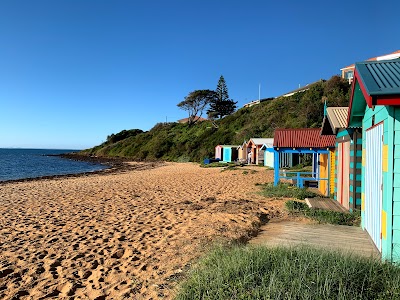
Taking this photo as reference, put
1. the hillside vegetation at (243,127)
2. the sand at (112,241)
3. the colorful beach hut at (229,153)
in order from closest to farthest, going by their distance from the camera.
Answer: the sand at (112,241) < the colorful beach hut at (229,153) < the hillside vegetation at (243,127)

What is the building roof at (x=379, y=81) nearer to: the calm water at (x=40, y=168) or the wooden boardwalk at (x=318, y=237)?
the wooden boardwalk at (x=318, y=237)

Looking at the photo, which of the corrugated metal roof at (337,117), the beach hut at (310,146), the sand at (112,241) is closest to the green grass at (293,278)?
the sand at (112,241)

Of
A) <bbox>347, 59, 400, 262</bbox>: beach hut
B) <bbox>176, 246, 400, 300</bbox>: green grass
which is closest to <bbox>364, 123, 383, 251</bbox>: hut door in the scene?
<bbox>347, 59, 400, 262</bbox>: beach hut

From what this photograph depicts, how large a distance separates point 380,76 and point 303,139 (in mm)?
9471

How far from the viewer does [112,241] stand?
20.2 ft

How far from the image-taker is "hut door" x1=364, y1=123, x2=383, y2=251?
4504 mm

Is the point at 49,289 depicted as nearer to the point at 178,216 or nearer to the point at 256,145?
the point at 178,216

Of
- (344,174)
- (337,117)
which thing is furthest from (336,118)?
(344,174)

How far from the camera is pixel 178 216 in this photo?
8.24 metres

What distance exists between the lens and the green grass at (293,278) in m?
2.89

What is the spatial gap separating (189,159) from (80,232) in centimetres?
4257

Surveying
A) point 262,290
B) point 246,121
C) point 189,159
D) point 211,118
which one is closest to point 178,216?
point 262,290

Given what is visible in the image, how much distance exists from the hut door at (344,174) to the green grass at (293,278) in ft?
15.8

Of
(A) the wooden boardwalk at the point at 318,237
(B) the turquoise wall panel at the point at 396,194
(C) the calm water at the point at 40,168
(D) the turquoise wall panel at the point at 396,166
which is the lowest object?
(C) the calm water at the point at 40,168
